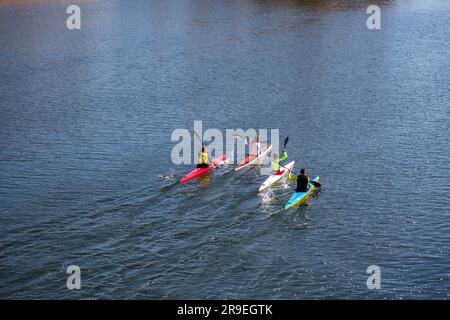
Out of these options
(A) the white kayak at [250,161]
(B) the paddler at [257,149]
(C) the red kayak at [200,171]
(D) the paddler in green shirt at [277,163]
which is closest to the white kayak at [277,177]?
(D) the paddler in green shirt at [277,163]

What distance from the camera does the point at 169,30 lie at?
365 feet

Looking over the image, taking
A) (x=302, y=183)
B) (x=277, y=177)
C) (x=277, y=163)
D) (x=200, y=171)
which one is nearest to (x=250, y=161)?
(x=277, y=163)

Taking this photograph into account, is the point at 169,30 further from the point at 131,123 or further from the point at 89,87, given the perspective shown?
the point at 131,123

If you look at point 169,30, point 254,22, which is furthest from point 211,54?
point 254,22

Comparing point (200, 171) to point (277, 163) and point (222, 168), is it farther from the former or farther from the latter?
point (277, 163)

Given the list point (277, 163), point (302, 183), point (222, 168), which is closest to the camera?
point (302, 183)

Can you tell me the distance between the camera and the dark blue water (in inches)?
1565

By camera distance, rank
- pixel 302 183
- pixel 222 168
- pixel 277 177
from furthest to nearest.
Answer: pixel 222 168
pixel 277 177
pixel 302 183

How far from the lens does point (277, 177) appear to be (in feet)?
171

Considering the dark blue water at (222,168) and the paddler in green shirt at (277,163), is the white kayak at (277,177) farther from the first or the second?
the dark blue water at (222,168)

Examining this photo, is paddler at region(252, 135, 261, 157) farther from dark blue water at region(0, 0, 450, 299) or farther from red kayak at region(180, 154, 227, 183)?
dark blue water at region(0, 0, 450, 299)

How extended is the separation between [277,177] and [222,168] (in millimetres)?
4802

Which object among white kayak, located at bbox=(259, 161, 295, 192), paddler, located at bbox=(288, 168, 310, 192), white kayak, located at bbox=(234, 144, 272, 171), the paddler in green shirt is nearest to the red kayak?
white kayak, located at bbox=(234, 144, 272, 171)

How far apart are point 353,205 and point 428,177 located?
27.8ft
